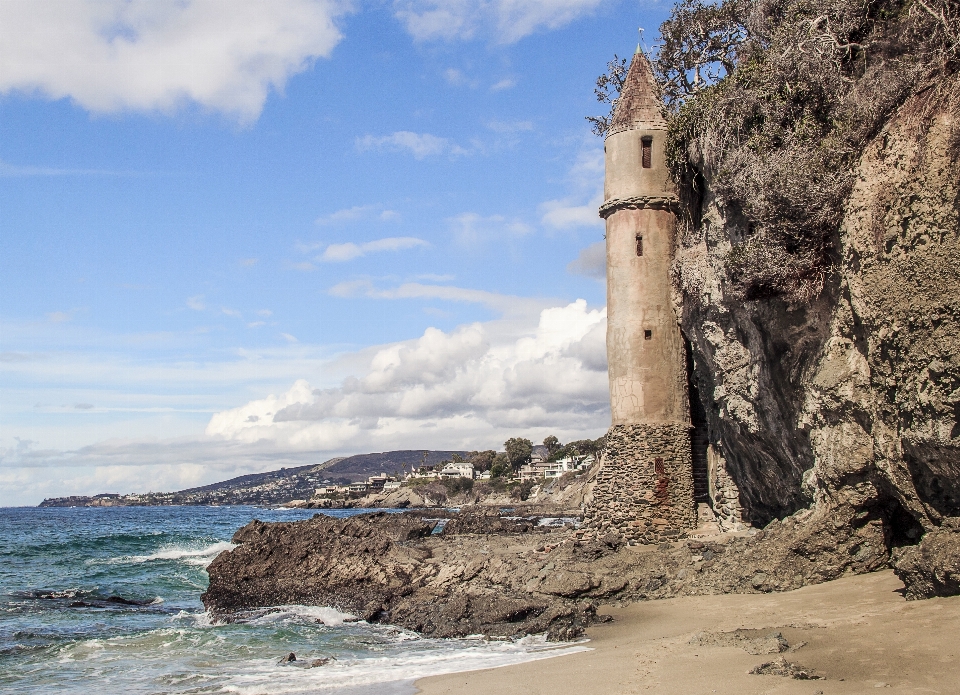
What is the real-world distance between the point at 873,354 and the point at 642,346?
881 cm

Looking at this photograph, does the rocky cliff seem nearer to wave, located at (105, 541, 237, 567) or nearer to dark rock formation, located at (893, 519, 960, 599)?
dark rock formation, located at (893, 519, 960, 599)

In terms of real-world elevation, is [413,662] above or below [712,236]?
below

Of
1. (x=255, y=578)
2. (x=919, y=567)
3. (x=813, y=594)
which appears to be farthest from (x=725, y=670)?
(x=255, y=578)

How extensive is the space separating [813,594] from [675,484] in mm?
6929

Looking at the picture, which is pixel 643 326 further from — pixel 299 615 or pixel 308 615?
pixel 299 615

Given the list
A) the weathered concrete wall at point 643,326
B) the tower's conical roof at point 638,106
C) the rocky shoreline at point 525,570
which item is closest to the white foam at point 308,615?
the rocky shoreline at point 525,570

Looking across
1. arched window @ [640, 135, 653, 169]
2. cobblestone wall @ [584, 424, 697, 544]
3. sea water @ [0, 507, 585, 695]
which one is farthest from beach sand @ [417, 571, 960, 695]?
arched window @ [640, 135, 653, 169]

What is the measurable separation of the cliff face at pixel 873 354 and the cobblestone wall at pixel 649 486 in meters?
2.42

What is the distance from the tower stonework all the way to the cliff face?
98.0 inches

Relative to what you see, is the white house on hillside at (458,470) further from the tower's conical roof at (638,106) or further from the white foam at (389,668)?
the white foam at (389,668)

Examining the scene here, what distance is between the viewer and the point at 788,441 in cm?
1480

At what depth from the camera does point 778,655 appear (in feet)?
30.6

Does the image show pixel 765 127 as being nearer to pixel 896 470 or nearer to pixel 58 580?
pixel 896 470

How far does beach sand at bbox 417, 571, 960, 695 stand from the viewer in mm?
8070
